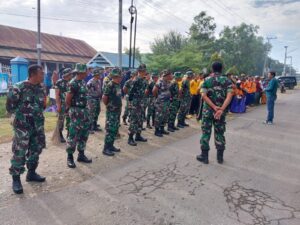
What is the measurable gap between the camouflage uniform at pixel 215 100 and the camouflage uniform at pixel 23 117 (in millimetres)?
2888

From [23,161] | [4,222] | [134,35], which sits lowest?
[4,222]

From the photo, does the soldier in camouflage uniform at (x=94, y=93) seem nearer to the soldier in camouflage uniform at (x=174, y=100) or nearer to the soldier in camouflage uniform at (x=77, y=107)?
the soldier in camouflage uniform at (x=174, y=100)

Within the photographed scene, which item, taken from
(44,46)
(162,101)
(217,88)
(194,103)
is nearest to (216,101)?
(217,88)

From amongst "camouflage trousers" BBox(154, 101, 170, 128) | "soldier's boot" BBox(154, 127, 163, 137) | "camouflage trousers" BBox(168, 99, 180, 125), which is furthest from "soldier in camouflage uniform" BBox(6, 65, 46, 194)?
"camouflage trousers" BBox(168, 99, 180, 125)

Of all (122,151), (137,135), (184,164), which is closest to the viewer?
(184,164)

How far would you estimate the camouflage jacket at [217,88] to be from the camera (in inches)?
203

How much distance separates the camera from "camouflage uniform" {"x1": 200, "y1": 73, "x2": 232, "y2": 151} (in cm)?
516

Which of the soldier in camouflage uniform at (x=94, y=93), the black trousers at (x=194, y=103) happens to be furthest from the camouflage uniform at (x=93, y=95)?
the black trousers at (x=194, y=103)

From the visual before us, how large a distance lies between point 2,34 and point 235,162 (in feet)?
81.9

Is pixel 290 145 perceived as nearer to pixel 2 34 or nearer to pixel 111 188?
pixel 111 188

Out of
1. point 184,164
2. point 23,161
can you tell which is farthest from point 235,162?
point 23,161

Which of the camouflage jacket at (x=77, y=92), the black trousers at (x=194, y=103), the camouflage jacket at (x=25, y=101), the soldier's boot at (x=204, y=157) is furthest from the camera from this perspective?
the black trousers at (x=194, y=103)

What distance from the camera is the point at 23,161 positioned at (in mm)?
3947

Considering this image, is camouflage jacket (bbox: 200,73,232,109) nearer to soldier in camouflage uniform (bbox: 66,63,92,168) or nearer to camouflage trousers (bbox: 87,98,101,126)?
soldier in camouflage uniform (bbox: 66,63,92,168)
